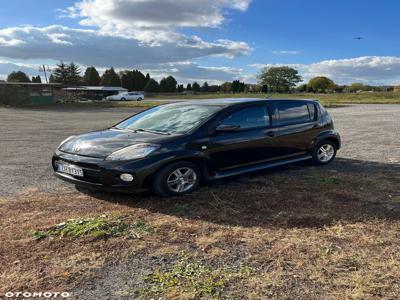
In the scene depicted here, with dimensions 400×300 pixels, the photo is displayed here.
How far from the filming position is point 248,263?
10.9 ft

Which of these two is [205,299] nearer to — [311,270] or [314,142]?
[311,270]

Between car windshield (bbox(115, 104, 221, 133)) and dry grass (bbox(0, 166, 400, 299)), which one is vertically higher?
car windshield (bbox(115, 104, 221, 133))

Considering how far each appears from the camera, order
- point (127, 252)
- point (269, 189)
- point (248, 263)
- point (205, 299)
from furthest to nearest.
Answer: point (269, 189), point (127, 252), point (248, 263), point (205, 299)

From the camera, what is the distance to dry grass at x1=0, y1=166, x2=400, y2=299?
295 cm

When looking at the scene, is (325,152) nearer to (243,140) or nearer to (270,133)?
(270,133)

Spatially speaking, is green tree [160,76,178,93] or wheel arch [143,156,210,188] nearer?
wheel arch [143,156,210,188]

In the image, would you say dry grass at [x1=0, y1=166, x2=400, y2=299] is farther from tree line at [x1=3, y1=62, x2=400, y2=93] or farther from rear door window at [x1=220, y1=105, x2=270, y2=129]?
tree line at [x1=3, y1=62, x2=400, y2=93]

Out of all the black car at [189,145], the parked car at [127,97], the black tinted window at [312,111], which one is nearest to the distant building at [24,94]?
the parked car at [127,97]

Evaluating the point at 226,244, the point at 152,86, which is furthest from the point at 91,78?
the point at 226,244

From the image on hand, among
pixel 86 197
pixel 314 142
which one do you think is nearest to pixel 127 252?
pixel 86 197

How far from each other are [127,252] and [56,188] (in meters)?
2.75

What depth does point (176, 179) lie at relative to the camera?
17.1 ft

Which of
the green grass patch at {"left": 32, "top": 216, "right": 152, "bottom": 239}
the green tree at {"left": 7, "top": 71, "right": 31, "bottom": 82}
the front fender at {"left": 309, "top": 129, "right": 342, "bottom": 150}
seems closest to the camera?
the green grass patch at {"left": 32, "top": 216, "right": 152, "bottom": 239}

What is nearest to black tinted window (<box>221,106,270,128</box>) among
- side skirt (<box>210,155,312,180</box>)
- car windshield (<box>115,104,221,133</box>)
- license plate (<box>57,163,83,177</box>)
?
car windshield (<box>115,104,221,133</box>)
